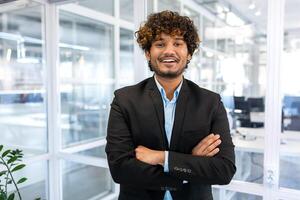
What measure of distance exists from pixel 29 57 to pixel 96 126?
3.79ft

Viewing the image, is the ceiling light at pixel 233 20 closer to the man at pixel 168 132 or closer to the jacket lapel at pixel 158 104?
the man at pixel 168 132

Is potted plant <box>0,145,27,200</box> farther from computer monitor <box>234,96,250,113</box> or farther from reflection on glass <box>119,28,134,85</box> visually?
computer monitor <box>234,96,250,113</box>

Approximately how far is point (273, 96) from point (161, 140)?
0.88 m

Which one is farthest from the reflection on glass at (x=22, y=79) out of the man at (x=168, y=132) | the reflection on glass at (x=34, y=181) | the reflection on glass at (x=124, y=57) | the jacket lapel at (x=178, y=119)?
the jacket lapel at (x=178, y=119)

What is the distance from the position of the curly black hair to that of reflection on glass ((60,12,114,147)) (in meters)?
1.76

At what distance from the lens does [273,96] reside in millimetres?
1830

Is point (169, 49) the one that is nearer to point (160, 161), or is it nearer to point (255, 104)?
point (160, 161)

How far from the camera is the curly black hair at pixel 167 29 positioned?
1.50 meters

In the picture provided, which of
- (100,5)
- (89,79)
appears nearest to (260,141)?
(89,79)

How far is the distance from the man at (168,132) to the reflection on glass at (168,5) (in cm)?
77

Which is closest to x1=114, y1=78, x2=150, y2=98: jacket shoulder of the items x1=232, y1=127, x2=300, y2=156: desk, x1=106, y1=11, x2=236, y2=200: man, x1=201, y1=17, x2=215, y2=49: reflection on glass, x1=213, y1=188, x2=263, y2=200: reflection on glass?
x1=106, y1=11, x2=236, y2=200: man

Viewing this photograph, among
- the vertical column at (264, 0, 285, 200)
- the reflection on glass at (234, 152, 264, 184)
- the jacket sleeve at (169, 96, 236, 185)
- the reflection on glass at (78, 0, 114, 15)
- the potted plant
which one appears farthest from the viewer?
the reflection on glass at (78, 0, 114, 15)

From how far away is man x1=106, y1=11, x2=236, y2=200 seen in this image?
1.37 m

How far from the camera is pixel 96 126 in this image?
11.4 feet
